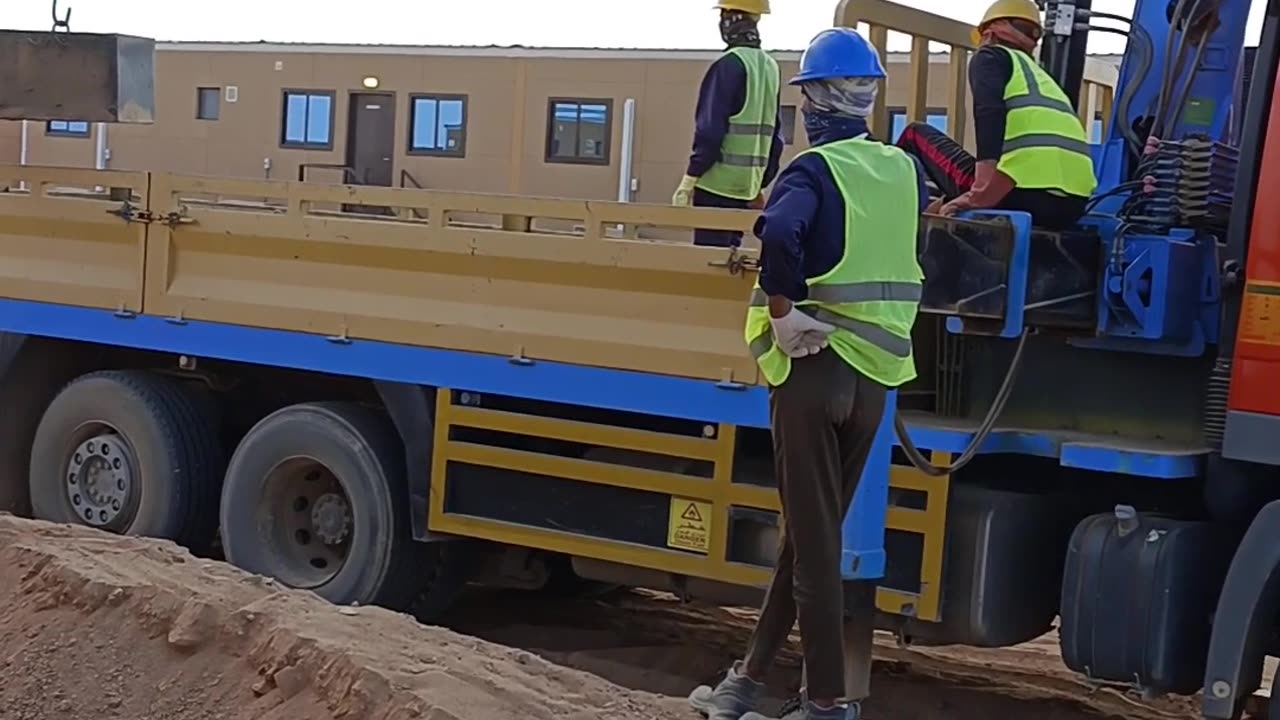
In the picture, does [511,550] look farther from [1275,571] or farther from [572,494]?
[1275,571]

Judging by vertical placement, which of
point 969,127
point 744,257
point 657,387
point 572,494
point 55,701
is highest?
point 969,127

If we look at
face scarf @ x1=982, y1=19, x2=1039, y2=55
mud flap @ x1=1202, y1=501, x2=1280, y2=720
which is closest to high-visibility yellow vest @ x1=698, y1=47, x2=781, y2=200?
face scarf @ x1=982, y1=19, x2=1039, y2=55

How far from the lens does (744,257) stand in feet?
19.9

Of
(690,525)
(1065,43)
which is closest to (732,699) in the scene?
(690,525)

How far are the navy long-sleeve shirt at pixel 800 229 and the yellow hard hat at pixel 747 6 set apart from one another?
9.25 feet

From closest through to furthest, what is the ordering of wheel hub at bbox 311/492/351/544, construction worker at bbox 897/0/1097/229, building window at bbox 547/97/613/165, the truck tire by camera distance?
construction worker at bbox 897/0/1097/229 → wheel hub at bbox 311/492/351/544 → the truck tire → building window at bbox 547/97/613/165

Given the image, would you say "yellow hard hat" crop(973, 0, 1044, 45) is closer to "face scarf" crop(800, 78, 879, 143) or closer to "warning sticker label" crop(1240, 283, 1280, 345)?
"warning sticker label" crop(1240, 283, 1280, 345)

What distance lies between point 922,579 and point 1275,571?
1.09 metres

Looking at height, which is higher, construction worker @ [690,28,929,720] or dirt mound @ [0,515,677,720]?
construction worker @ [690,28,929,720]

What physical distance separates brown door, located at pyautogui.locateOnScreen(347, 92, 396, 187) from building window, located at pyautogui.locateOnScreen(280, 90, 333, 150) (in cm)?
39

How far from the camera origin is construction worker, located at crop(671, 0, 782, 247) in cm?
743

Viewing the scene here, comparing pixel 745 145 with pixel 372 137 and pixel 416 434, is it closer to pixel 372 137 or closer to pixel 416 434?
Answer: pixel 416 434

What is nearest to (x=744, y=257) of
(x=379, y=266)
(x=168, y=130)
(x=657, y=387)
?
(x=657, y=387)

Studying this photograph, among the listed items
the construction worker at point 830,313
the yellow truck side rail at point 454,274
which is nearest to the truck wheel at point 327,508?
the yellow truck side rail at point 454,274
